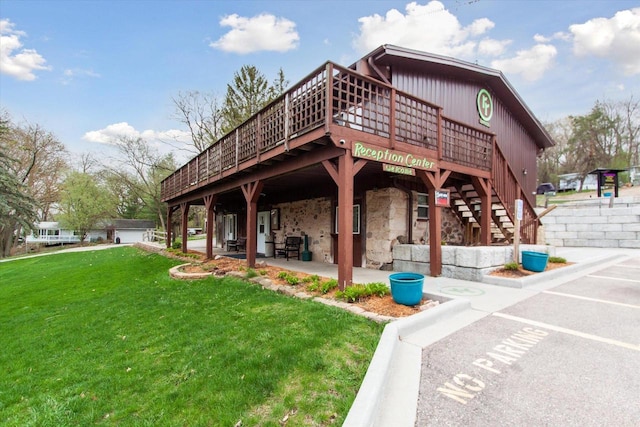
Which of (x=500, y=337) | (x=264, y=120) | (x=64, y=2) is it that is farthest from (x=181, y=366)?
(x=64, y=2)

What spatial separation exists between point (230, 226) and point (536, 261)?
552 inches

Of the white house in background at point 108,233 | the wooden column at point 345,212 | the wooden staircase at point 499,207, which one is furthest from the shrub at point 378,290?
the white house in background at point 108,233

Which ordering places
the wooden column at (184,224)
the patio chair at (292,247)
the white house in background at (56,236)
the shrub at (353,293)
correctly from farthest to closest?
the white house in background at (56,236)
the wooden column at (184,224)
the patio chair at (292,247)
the shrub at (353,293)

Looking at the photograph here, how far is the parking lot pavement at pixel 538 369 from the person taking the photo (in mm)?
2146

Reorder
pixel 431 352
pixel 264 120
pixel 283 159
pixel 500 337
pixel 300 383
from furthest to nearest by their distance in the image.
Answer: pixel 264 120
pixel 283 159
pixel 500 337
pixel 431 352
pixel 300 383

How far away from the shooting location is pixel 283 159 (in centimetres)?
666

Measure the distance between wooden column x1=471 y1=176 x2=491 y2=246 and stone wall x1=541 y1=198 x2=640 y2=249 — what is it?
7.43 m

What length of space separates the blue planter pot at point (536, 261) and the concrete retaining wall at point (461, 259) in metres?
0.40

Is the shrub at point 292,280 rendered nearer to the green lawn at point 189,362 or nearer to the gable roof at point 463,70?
the green lawn at point 189,362

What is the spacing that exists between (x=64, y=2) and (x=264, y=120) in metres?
10.4

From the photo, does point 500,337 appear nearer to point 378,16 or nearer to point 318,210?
point 318,210

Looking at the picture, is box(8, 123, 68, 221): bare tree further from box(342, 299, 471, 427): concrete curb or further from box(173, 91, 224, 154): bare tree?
box(342, 299, 471, 427): concrete curb

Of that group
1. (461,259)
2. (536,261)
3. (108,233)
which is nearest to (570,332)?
(461,259)

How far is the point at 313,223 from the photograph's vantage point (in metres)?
10.4
